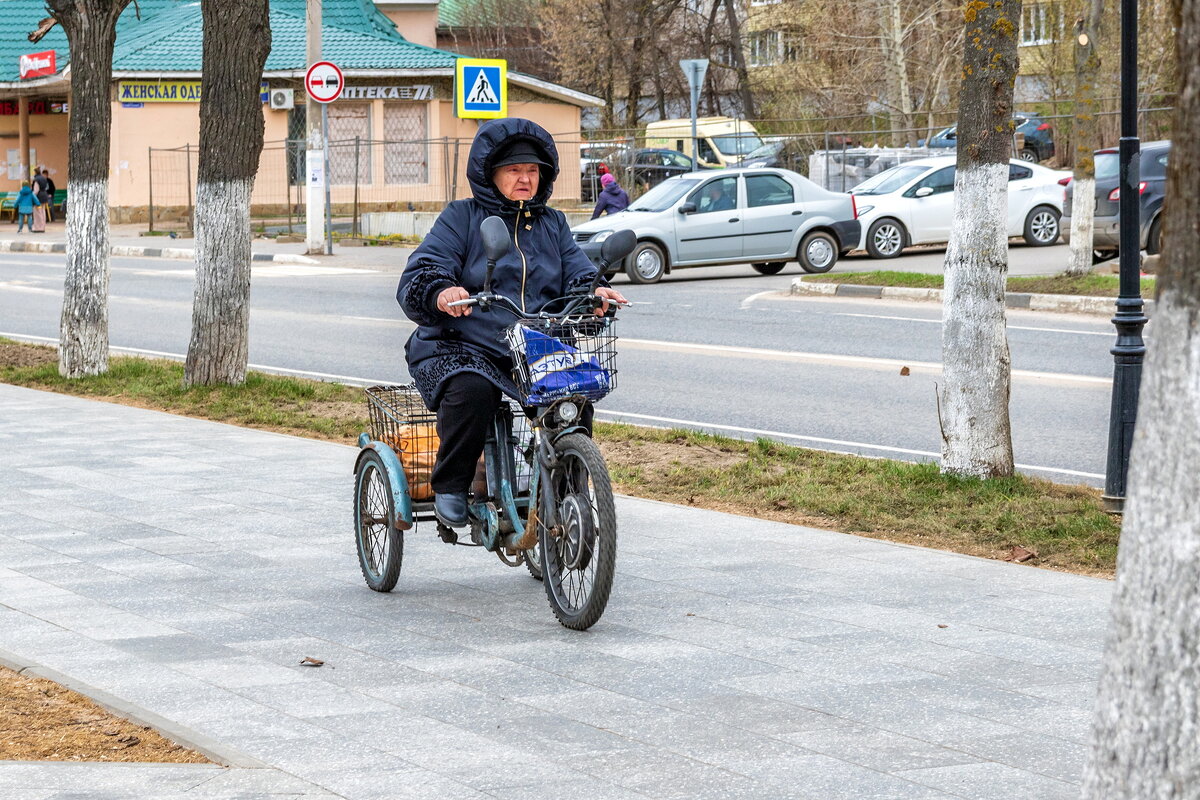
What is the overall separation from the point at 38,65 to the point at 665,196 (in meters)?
25.8

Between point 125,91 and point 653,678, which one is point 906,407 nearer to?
point 653,678

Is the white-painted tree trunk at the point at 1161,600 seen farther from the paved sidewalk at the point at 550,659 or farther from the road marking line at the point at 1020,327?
the road marking line at the point at 1020,327

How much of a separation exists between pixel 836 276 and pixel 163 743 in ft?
60.7

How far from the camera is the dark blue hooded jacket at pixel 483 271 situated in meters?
5.83

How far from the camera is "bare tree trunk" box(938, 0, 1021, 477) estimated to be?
26.1ft

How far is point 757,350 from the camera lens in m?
15.4

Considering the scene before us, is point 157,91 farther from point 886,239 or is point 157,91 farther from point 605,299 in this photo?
point 605,299

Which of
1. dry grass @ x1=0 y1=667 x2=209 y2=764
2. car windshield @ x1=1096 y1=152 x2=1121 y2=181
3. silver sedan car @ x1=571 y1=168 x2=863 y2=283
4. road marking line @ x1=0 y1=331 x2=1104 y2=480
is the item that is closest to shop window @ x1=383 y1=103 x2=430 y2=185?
silver sedan car @ x1=571 y1=168 x2=863 y2=283

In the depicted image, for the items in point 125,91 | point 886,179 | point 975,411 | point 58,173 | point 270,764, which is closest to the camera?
point 270,764

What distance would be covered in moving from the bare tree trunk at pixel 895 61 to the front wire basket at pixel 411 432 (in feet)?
116

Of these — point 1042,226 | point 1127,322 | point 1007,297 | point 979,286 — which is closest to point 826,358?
point 1007,297

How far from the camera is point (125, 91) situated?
4028 centimetres

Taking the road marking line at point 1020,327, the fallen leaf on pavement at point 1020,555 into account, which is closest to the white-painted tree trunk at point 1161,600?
the fallen leaf on pavement at point 1020,555

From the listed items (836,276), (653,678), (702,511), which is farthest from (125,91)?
(653,678)
